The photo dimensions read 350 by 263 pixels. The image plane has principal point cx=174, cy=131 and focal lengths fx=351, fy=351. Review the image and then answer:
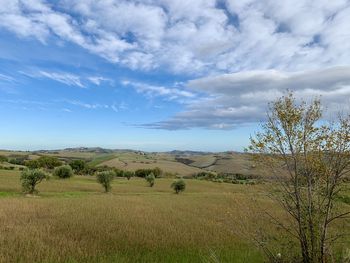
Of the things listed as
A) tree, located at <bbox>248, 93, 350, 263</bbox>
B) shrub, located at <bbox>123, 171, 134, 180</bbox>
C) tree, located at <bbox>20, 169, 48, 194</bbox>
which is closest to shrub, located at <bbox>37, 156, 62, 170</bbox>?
shrub, located at <bbox>123, 171, 134, 180</bbox>

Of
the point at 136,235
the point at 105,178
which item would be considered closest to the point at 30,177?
the point at 105,178

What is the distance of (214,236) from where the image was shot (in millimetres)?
17953

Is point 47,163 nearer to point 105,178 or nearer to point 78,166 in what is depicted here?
point 78,166

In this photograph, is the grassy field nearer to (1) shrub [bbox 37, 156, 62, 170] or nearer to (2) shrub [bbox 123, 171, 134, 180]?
(2) shrub [bbox 123, 171, 134, 180]

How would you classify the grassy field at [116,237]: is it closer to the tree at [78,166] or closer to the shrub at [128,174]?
the shrub at [128,174]

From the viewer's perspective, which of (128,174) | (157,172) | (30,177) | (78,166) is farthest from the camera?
(78,166)

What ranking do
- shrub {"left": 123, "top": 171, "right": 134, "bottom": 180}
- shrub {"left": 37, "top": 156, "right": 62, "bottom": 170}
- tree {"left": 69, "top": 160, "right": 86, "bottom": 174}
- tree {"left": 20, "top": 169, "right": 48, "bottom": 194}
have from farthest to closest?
shrub {"left": 37, "top": 156, "right": 62, "bottom": 170} → tree {"left": 69, "top": 160, "right": 86, "bottom": 174} → shrub {"left": 123, "top": 171, "right": 134, "bottom": 180} → tree {"left": 20, "top": 169, "right": 48, "bottom": 194}

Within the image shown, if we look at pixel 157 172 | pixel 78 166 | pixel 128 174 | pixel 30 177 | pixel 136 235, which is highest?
pixel 30 177

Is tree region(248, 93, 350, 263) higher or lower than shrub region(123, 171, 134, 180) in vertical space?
higher

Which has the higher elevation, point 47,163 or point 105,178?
point 47,163

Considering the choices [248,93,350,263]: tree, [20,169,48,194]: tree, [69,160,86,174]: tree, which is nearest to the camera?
[248,93,350,263]: tree

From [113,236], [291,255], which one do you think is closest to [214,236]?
[113,236]

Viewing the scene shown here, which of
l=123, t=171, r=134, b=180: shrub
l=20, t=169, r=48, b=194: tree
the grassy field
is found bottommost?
l=123, t=171, r=134, b=180: shrub

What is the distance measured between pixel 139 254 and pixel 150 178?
5616 centimetres
